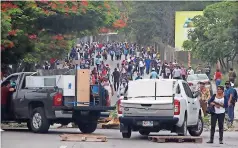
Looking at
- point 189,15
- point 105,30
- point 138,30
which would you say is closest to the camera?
point 105,30

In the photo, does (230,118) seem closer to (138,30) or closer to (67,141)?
(67,141)

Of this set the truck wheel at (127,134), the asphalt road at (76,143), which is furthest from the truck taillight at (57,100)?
the truck wheel at (127,134)

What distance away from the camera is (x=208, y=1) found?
7800cm

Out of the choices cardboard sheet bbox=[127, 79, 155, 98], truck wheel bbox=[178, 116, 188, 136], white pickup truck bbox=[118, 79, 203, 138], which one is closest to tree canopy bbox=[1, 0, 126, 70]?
cardboard sheet bbox=[127, 79, 155, 98]

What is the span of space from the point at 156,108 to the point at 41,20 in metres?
10.5

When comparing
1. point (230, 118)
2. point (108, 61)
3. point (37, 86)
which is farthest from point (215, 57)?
point (37, 86)

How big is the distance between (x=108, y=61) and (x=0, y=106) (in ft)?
171

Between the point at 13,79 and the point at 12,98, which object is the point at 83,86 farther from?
the point at 13,79

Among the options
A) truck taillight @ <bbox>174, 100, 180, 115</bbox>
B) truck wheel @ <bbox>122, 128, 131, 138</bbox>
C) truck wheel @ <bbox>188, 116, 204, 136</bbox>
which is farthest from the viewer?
truck wheel @ <bbox>188, 116, 204, 136</bbox>

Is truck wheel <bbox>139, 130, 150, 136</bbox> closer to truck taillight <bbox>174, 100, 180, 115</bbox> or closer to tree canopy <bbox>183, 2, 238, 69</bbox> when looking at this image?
truck taillight <bbox>174, 100, 180, 115</bbox>

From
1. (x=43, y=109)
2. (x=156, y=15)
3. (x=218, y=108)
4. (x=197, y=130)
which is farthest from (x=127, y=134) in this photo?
(x=156, y=15)

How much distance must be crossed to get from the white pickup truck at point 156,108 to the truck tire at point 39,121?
245 centimetres

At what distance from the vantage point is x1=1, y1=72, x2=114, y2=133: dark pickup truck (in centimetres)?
2167

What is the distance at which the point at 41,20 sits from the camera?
96.6 feet
